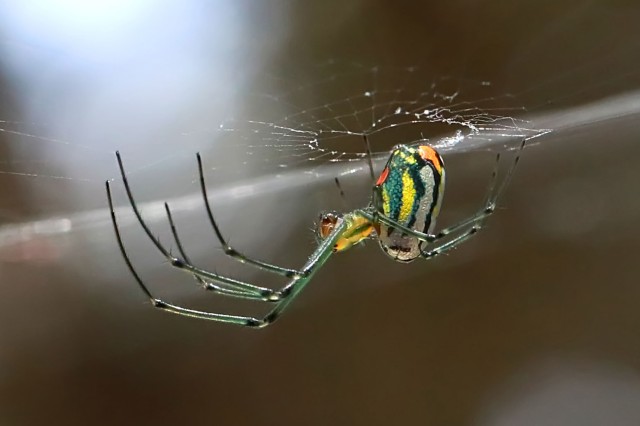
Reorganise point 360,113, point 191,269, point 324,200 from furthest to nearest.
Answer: point 324,200, point 360,113, point 191,269

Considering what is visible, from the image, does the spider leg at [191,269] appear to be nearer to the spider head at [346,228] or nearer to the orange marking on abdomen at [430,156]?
the spider head at [346,228]

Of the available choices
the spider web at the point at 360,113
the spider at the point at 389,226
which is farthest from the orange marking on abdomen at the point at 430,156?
the spider web at the point at 360,113

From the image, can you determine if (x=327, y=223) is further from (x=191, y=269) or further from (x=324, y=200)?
(x=324, y=200)

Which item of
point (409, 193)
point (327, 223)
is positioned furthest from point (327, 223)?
point (409, 193)

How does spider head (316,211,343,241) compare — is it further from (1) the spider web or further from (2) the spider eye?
(1) the spider web

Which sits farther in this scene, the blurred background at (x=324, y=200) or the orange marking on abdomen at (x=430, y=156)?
the blurred background at (x=324, y=200)

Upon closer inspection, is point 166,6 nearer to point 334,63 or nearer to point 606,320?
point 334,63

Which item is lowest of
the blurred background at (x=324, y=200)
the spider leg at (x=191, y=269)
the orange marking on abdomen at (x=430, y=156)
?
the spider leg at (x=191, y=269)
